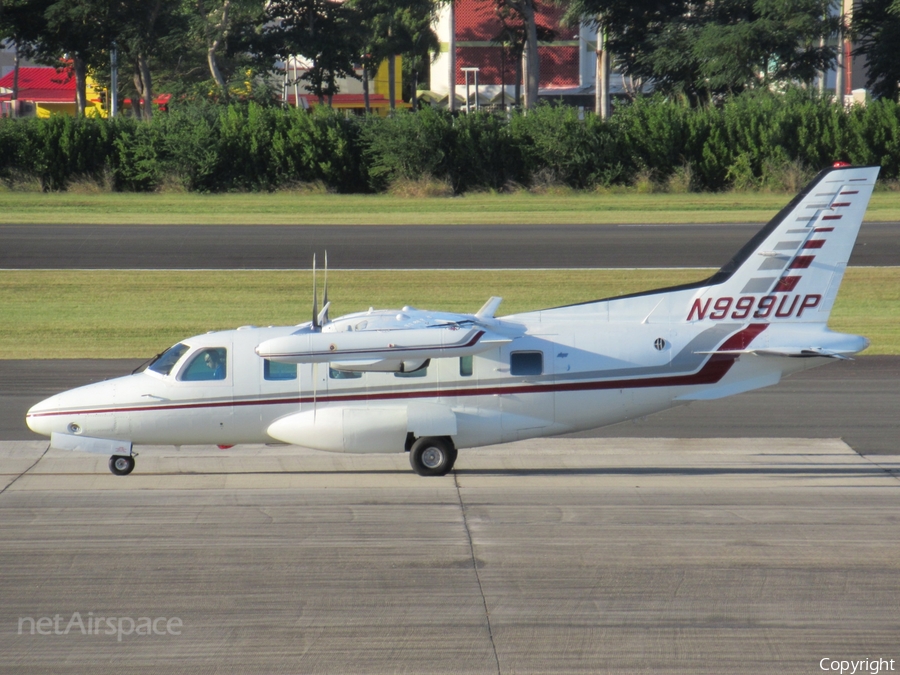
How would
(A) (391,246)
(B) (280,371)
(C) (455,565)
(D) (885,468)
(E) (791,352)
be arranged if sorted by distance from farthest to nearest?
(A) (391,246) < (D) (885,468) < (B) (280,371) < (E) (791,352) < (C) (455,565)

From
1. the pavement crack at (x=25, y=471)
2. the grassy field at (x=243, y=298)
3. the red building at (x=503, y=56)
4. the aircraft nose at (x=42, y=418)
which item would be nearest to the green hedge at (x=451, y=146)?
the grassy field at (x=243, y=298)

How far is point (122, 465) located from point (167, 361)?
152 cm

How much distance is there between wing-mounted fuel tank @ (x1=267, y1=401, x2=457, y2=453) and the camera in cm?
1334

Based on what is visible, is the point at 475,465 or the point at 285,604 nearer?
the point at 285,604

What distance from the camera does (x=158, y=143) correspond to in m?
49.0

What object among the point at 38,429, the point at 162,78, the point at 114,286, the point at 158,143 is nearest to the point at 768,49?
the point at 158,143

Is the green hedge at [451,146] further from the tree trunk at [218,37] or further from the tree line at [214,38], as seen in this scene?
the tree trunk at [218,37]

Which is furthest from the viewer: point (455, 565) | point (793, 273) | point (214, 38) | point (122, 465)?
point (214, 38)

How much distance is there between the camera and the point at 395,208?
44.9 m

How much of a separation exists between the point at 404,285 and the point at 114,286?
8325 millimetres

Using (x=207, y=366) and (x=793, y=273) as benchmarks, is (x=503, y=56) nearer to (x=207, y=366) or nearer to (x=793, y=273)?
(x=793, y=273)

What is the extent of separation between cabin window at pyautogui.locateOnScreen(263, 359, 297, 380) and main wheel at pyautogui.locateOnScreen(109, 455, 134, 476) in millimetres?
2173

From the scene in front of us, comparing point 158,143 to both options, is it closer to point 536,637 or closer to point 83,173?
point 83,173

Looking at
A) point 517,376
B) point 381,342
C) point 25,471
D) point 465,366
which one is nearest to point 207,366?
point 381,342
